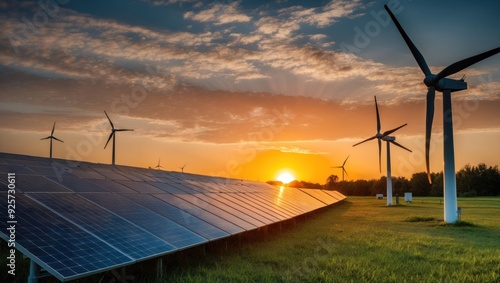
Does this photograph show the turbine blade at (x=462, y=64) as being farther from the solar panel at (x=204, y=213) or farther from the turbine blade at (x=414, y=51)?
the solar panel at (x=204, y=213)

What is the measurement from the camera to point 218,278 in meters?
11.4

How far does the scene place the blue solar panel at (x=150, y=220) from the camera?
11.4 metres

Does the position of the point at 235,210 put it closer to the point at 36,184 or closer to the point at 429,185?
the point at 36,184

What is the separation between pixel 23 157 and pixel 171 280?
990cm

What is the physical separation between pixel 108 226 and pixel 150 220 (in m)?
1.99

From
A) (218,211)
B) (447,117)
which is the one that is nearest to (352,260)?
(218,211)

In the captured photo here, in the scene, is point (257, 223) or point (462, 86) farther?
point (462, 86)

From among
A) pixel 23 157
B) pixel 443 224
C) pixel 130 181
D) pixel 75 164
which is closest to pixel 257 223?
pixel 130 181

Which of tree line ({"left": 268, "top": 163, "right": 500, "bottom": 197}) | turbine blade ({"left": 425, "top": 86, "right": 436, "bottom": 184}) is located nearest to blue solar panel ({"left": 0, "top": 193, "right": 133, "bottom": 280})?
turbine blade ({"left": 425, "top": 86, "right": 436, "bottom": 184})

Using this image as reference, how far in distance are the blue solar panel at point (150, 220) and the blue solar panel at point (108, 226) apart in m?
0.39

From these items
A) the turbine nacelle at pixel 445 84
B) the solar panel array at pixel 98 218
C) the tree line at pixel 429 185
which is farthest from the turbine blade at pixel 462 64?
the tree line at pixel 429 185

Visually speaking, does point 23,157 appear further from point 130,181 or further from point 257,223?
point 257,223

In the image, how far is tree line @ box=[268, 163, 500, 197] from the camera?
468ft

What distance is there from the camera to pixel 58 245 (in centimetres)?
828
